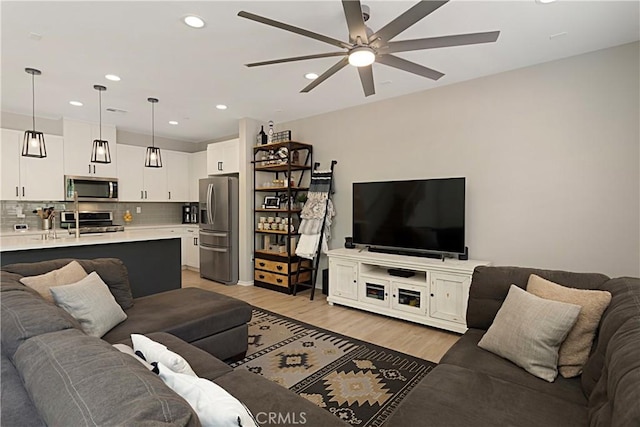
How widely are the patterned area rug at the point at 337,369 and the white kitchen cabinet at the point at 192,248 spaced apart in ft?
11.5

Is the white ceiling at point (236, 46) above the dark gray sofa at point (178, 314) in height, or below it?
above

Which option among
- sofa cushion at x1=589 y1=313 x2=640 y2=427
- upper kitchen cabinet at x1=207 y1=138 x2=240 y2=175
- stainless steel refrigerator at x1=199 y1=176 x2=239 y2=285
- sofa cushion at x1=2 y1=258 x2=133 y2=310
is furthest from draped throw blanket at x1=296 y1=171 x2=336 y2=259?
sofa cushion at x1=589 y1=313 x2=640 y2=427

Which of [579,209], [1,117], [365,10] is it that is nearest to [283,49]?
[365,10]

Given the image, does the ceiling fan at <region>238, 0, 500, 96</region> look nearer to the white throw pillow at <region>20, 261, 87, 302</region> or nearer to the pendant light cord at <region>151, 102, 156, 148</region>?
the white throw pillow at <region>20, 261, 87, 302</region>

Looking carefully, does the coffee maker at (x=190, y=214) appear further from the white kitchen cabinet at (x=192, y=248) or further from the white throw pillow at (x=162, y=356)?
the white throw pillow at (x=162, y=356)

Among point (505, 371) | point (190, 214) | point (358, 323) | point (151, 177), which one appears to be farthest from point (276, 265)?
point (505, 371)

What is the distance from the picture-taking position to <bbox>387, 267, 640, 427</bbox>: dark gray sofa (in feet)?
3.74

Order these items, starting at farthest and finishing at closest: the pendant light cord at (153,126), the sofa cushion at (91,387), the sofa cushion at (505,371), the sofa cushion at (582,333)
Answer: the pendant light cord at (153,126)
the sofa cushion at (582,333)
the sofa cushion at (505,371)
the sofa cushion at (91,387)

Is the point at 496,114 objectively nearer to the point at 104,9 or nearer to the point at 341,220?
the point at 341,220

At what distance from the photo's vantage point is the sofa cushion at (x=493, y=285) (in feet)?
6.96

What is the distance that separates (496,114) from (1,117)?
674 centimetres

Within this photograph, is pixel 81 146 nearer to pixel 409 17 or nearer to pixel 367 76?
pixel 367 76

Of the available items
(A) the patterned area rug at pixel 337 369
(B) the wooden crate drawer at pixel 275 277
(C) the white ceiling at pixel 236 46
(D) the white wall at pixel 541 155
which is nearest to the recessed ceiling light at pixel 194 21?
(C) the white ceiling at pixel 236 46

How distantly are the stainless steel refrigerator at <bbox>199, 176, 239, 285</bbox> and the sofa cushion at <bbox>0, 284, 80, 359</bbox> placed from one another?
4.16 meters
